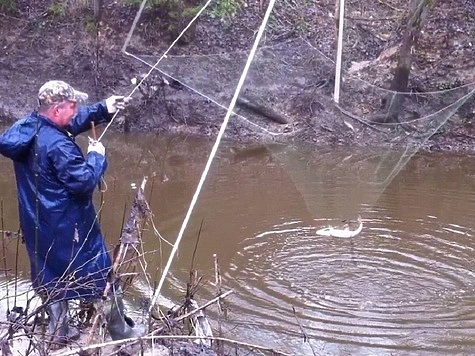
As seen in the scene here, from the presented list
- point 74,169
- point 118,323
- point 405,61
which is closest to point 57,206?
point 74,169

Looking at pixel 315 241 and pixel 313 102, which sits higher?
pixel 313 102

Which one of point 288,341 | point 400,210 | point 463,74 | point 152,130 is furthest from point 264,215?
point 463,74

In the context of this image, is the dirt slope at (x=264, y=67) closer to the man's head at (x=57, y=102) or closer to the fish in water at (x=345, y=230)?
the fish in water at (x=345, y=230)

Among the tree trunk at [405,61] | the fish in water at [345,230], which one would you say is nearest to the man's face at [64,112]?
the fish in water at [345,230]

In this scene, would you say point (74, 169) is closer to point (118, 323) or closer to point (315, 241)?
point (118, 323)

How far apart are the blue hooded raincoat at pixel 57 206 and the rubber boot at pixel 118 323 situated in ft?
0.39

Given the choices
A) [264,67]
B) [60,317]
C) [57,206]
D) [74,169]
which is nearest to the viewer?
[74,169]

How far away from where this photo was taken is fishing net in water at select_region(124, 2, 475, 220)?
404 inches

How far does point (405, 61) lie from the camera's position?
37.8 feet

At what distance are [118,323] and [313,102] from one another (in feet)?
27.1

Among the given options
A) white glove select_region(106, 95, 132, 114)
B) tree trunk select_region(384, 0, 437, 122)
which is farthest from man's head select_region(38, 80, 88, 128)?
tree trunk select_region(384, 0, 437, 122)

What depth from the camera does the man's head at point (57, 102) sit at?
3.77 metres

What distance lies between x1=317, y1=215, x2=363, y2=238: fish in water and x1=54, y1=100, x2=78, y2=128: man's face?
3814 mm

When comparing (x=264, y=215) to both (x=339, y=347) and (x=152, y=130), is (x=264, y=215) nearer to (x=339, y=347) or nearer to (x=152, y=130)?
(x=339, y=347)
